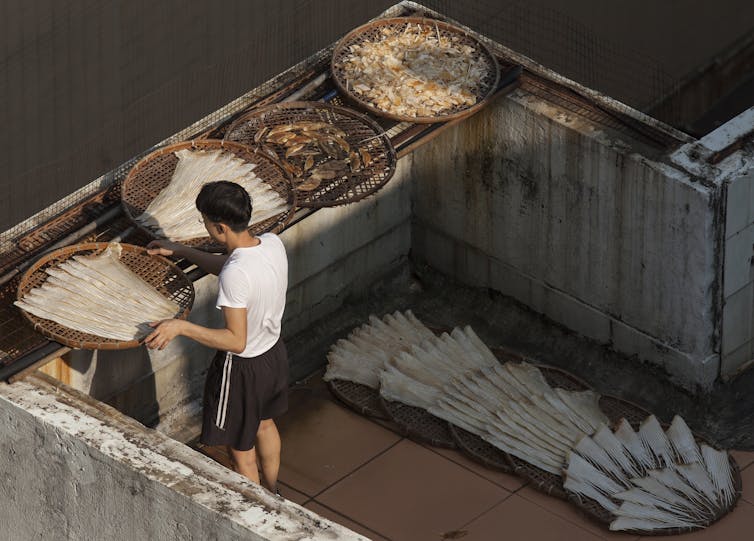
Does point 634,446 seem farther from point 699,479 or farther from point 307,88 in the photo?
point 307,88

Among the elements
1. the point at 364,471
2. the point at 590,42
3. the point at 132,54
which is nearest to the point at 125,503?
the point at 364,471

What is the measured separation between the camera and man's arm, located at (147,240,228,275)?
294 inches

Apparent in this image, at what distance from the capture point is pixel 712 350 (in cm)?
861

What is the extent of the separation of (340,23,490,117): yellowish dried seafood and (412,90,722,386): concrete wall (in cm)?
26

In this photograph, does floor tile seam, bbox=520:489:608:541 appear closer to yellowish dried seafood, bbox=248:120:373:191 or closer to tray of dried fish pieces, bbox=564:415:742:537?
tray of dried fish pieces, bbox=564:415:742:537

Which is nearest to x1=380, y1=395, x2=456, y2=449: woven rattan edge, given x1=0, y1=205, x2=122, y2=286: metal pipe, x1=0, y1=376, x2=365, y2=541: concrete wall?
x1=0, y1=205, x2=122, y2=286: metal pipe

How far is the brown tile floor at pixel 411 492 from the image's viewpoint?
778 cm

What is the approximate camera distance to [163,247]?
771 cm

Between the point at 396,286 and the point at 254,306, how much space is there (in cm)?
270

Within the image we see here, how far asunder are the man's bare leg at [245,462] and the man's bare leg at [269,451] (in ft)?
0.18

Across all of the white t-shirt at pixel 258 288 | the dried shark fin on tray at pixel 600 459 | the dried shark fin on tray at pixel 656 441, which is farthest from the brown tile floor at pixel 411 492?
the white t-shirt at pixel 258 288

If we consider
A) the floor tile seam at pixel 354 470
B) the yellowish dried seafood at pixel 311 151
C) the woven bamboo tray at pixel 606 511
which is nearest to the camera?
→ the woven bamboo tray at pixel 606 511

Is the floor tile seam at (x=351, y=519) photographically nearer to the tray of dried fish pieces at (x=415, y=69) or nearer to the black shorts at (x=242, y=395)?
the black shorts at (x=242, y=395)

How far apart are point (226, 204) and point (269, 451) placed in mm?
1240
